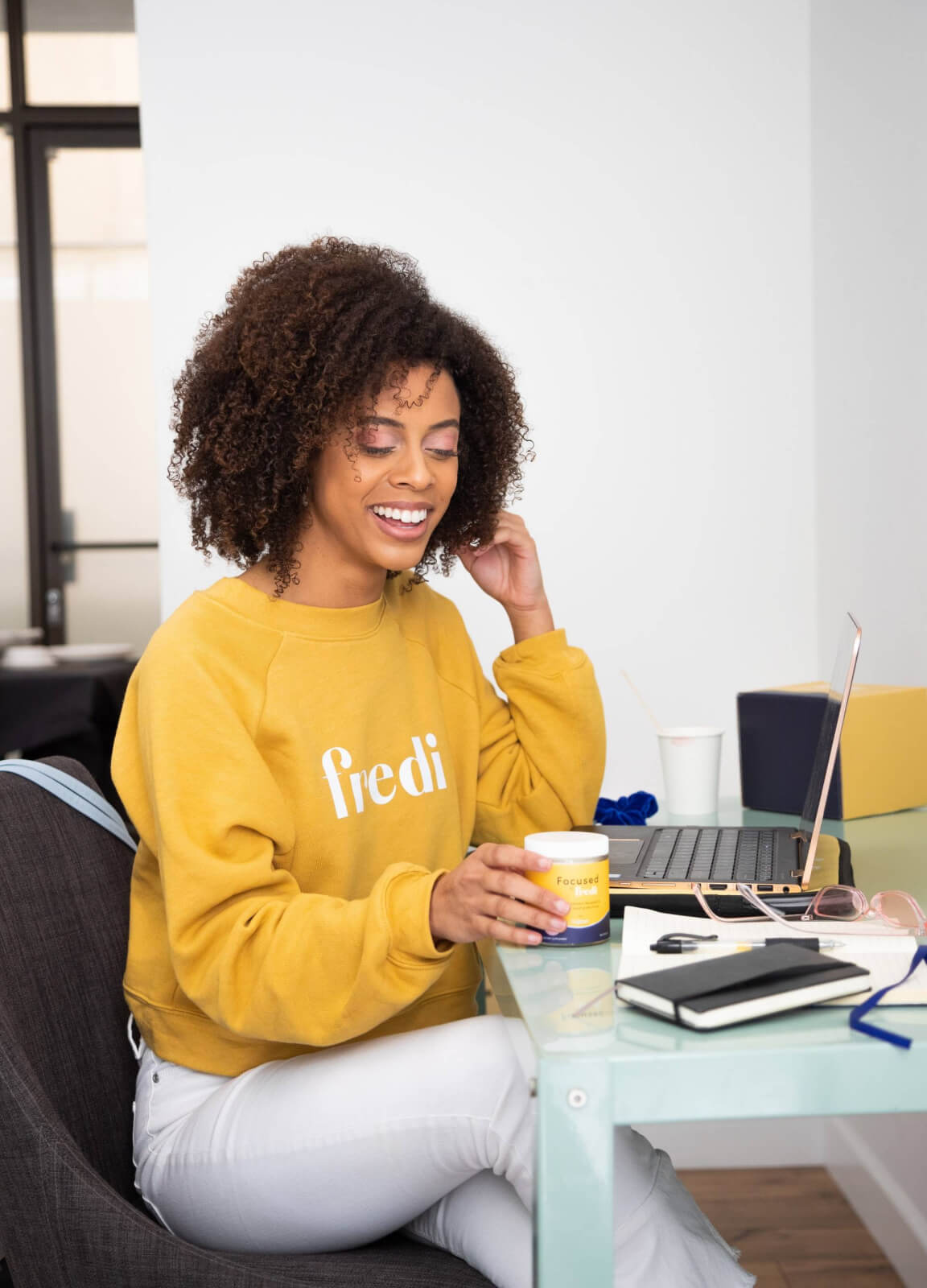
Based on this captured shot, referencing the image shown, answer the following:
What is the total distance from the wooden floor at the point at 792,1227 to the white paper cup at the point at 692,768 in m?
0.68

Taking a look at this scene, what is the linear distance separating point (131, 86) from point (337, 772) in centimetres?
418

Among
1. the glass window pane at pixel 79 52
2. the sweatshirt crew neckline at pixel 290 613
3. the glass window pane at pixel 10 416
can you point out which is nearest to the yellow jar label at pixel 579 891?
the sweatshirt crew neckline at pixel 290 613

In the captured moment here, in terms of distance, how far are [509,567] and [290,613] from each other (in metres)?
0.36

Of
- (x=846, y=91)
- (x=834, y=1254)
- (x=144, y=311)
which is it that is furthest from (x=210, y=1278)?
(x=144, y=311)

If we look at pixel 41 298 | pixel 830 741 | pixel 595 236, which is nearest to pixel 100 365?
pixel 41 298

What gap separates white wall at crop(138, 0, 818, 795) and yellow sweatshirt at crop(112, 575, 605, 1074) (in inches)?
32.6

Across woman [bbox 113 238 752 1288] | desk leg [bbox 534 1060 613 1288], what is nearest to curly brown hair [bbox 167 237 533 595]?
woman [bbox 113 238 752 1288]

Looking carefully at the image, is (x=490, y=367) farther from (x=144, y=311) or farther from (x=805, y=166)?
(x=144, y=311)

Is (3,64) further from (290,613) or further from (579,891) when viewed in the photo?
(579,891)

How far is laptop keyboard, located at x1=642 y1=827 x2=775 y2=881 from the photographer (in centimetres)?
114

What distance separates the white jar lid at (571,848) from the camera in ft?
2.99

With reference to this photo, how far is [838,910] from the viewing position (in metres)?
1.02

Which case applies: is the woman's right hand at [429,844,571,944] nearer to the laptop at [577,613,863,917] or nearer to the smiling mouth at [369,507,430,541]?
the laptop at [577,613,863,917]

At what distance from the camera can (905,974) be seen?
0.81m
